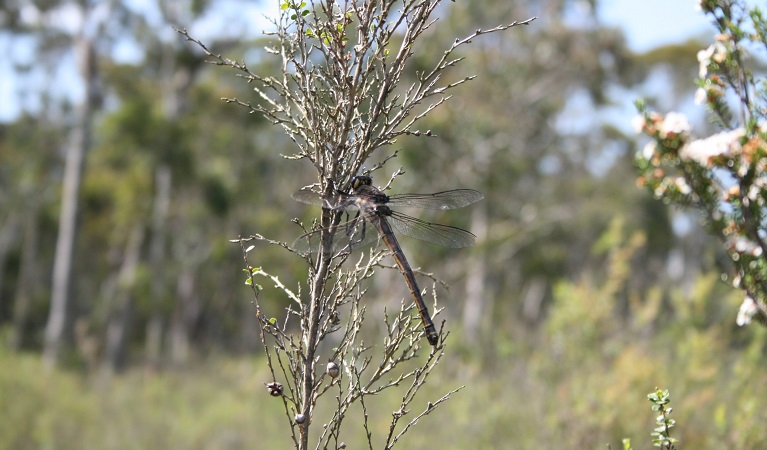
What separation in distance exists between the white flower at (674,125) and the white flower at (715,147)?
6 cm

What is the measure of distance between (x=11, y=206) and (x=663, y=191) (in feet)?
70.8

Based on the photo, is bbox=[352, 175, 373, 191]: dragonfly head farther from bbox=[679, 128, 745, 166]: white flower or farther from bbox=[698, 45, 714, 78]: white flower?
bbox=[698, 45, 714, 78]: white flower

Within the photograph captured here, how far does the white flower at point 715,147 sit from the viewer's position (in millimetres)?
2486

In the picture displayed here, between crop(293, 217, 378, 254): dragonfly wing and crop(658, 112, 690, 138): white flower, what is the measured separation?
1.06 metres

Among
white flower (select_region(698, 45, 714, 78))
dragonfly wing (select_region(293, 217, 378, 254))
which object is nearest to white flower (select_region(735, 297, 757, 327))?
white flower (select_region(698, 45, 714, 78))

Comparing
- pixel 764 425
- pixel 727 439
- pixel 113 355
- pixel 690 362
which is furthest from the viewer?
pixel 113 355

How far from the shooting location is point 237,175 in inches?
919

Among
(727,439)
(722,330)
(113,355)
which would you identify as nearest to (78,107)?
(113,355)

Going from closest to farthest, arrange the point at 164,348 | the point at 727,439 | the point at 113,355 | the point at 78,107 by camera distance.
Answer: the point at 727,439
the point at 78,107
the point at 113,355
the point at 164,348

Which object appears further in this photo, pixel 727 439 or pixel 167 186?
pixel 167 186

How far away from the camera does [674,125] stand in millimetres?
2668

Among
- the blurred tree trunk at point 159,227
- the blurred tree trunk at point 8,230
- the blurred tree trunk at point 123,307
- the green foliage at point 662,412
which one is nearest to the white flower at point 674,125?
the green foliage at point 662,412

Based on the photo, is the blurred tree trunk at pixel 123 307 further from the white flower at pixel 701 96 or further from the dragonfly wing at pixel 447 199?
the white flower at pixel 701 96

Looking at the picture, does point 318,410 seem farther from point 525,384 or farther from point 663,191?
point 663,191
